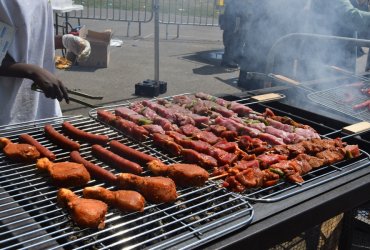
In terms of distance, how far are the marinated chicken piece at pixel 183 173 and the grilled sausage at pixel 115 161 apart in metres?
0.08

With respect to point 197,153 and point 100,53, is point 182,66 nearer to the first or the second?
point 100,53

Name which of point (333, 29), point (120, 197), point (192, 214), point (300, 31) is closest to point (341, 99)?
point (192, 214)

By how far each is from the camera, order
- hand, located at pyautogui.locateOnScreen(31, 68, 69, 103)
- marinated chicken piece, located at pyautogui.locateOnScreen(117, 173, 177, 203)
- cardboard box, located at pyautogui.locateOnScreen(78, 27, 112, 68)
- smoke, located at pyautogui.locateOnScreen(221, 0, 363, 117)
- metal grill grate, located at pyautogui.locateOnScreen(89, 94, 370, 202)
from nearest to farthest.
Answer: marinated chicken piece, located at pyautogui.locateOnScreen(117, 173, 177, 203) < metal grill grate, located at pyautogui.locateOnScreen(89, 94, 370, 202) < hand, located at pyautogui.locateOnScreen(31, 68, 69, 103) < smoke, located at pyautogui.locateOnScreen(221, 0, 363, 117) < cardboard box, located at pyautogui.locateOnScreen(78, 27, 112, 68)

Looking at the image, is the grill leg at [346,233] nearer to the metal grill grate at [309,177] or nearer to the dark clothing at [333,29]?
the metal grill grate at [309,177]

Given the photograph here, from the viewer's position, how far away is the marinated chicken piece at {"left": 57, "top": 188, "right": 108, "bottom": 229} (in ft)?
5.24

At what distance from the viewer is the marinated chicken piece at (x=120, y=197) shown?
1.74 m

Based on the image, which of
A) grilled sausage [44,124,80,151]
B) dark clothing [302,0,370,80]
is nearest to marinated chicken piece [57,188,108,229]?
grilled sausage [44,124,80,151]

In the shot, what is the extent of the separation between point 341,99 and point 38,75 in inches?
98.3

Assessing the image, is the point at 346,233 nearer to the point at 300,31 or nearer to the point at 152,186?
the point at 152,186

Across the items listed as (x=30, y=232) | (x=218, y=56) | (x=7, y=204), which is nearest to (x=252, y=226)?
(x=30, y=232)

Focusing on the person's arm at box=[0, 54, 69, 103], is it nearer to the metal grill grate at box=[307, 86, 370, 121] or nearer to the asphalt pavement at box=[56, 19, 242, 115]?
the metal grill grate at box=[307, 86, 370, 121]

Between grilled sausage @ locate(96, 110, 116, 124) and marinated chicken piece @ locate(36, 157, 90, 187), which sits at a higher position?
grilled sausage @ locate(96, 110, 116, 124)

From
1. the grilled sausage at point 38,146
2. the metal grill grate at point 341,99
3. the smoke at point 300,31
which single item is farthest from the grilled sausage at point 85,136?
the smoke at point 300,31

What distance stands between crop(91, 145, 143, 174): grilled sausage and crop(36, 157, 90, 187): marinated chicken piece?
188 millimetres
